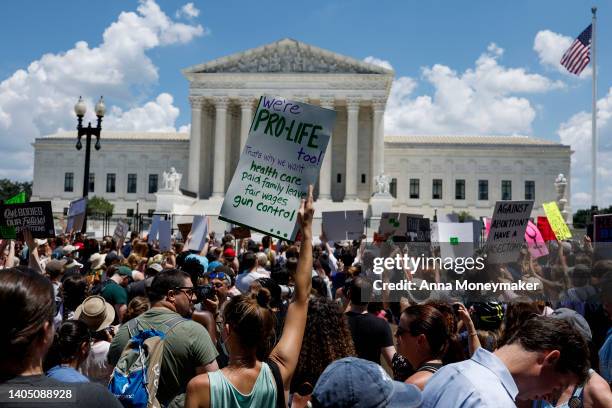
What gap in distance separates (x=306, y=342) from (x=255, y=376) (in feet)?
2.32

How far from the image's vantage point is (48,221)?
962 centimetres

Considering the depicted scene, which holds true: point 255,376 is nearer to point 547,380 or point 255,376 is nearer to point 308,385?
point 308,385

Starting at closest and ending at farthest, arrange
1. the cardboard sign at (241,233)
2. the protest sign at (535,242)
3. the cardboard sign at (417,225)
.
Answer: the protest sign at (535,242) → the cardboard sign at (241,233) → the cardboard sign at (417,225)

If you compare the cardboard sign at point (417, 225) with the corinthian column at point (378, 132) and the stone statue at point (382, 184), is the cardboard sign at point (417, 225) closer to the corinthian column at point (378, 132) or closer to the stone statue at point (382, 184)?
the stone statue at point (382, 184)

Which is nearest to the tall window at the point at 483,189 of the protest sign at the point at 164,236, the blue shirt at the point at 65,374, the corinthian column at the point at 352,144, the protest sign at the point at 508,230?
the corinthian column at the point at 352,144

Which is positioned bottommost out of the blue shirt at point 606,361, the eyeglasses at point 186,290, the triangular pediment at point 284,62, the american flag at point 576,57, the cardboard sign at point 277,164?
the blue shirt at point 606,361

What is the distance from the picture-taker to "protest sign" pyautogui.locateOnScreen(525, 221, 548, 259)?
12406 mm

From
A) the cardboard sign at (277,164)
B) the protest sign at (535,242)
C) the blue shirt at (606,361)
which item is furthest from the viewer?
the protest sign at (535,242)

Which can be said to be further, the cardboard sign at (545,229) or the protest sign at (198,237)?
the cardboard sign at (545,229)

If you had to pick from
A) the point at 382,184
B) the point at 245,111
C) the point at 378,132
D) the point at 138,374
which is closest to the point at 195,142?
the point at 245,111

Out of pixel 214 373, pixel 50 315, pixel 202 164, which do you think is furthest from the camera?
pixel 202 164

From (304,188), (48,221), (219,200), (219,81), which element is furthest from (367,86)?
(304,188)

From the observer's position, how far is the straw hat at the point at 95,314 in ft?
17.1

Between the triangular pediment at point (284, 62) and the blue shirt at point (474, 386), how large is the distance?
5736 centimetres
